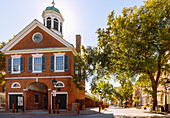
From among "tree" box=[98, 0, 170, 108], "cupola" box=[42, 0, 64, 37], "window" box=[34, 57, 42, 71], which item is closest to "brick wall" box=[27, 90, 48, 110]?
"window" box=[34, 57, 42, 71]

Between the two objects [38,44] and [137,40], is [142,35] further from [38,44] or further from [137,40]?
[38,44]

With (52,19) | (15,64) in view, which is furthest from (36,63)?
(52,19)

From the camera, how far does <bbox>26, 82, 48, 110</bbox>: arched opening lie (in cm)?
2769

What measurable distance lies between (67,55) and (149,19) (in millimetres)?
12160

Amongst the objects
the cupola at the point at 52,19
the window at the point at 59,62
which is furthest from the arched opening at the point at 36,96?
the cupola at the point at 52,19

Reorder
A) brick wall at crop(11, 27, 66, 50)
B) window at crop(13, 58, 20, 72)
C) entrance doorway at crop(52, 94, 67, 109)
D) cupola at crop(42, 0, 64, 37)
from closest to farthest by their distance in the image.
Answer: entrance doorway at crop(52, 94, 67, 109) → brick wall at crop(11, 27, 66, 50) → window at crop(13, 58, 20, 72) → cupola at crop(42, 0, 64, 37)

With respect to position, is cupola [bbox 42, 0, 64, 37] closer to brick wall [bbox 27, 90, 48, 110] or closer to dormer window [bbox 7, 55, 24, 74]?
dormer window [bbox 7, 55, 24, 74]

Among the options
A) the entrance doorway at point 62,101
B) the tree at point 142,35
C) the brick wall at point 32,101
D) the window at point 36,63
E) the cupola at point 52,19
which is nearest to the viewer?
the tree at point 142,35

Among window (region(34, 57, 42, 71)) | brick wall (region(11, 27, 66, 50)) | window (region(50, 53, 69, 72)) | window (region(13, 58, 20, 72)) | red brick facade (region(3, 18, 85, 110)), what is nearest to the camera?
red brick facade (region(3, 18, 85, 110))

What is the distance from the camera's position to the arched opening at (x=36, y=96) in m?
27.7

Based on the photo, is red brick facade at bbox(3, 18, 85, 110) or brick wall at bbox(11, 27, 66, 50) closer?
red brick facade at bbox(3, 18, 85, 110)

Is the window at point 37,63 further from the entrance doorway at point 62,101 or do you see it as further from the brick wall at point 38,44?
the entrance doorway at point 62,101

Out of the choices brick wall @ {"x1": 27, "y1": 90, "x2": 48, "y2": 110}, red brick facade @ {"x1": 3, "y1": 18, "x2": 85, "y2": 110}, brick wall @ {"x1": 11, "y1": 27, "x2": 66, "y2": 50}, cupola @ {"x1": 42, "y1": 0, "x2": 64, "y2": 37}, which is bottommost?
brick wall @ {"x1": 27, "y1": 90, "x2": 48, "y2": 110}

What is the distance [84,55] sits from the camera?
23609mm
